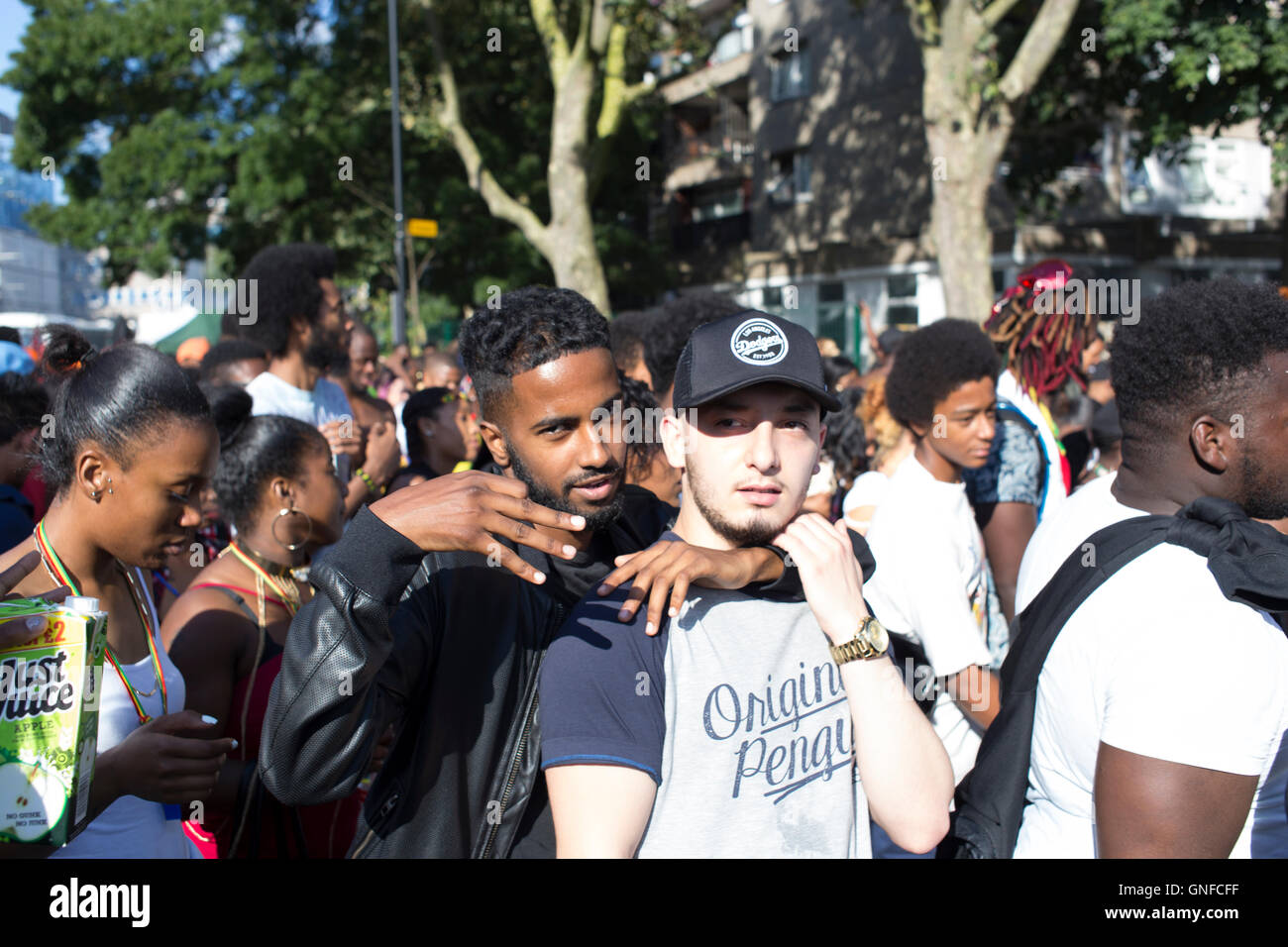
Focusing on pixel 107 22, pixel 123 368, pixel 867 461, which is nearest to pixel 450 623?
pixel 123 368

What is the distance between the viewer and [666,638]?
178cm

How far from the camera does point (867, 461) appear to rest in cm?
549

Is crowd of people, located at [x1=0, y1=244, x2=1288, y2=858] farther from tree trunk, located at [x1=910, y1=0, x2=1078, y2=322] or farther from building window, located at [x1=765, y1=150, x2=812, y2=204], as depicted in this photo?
building window, located at [x1=765, y1=150, x2=812, y2=204]

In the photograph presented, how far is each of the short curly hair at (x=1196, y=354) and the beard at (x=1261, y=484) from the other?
0.11 metres

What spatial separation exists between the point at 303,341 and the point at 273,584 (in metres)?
2.14

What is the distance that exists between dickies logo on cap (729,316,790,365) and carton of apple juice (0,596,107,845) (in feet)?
4.13

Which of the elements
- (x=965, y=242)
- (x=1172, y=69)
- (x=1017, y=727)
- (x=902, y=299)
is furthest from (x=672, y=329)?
(x=902, y=299)

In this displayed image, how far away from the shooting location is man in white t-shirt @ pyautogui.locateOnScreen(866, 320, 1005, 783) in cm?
300

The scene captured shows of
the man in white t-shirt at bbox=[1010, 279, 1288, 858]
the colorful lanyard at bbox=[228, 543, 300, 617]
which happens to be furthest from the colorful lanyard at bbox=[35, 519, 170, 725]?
the man in white t-shirt at bbox=[1010, 279, 1288, 858]

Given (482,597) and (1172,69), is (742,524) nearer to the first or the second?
(482,597)

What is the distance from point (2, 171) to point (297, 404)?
36658 mm

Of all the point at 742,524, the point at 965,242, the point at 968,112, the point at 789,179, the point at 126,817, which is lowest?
the point at 126,817

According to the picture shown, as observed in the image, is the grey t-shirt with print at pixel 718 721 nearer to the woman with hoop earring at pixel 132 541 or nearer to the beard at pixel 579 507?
the beard at pixel 579 507
